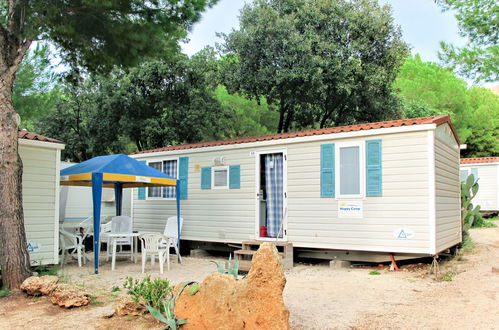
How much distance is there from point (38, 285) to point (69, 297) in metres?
0.55

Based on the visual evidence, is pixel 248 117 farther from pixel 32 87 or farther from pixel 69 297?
pixel 69 297

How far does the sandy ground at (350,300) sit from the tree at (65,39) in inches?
34.8

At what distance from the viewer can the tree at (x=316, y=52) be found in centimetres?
1303

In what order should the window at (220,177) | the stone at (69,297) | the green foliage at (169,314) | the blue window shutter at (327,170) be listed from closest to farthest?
1. the green foliage at (169,314)
2. the stone at (69,297)
3. the blue window shutter at (327,170)
4. the window at (220,177)

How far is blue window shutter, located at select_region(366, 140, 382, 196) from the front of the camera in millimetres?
6996

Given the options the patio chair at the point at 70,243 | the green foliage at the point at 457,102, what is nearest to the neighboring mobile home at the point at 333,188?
the patio chair at the point at 70,243

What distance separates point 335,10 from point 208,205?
8.24 metres

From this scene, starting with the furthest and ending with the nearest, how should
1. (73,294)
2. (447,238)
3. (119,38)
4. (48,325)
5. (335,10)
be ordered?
(335,10)
(447,238)
(119,38)
(73,294)
(48,325)

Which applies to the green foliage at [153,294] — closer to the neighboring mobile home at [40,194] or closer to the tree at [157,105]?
the neighboring mobile home at [40,194]

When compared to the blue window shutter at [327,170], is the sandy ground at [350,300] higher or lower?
lower

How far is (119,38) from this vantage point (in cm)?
646

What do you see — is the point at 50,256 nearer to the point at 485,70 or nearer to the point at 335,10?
the point at 485,70

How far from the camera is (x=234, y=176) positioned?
28.3 feet

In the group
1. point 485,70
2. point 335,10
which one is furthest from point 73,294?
point 335,10
